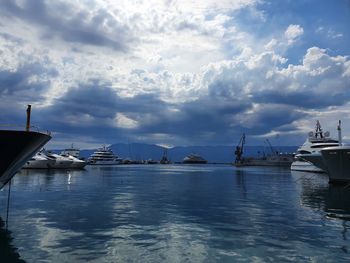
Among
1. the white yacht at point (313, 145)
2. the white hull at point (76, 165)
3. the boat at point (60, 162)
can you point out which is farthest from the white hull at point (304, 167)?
the boat at point (60, 162)

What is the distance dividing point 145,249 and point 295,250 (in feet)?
24.9

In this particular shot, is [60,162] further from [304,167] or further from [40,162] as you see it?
[304,167]

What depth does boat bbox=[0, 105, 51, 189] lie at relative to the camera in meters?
27.3

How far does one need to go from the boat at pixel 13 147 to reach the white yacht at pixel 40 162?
344ft

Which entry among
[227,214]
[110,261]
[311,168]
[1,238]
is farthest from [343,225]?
[311,168]

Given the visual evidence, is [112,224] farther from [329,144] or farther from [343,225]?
[329,144]

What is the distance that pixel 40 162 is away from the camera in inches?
5074

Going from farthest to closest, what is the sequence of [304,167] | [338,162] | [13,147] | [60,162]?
1. [304,167]
2. [60,162]
3. [338,162]
4. [13,147]

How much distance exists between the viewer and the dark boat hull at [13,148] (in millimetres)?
27328

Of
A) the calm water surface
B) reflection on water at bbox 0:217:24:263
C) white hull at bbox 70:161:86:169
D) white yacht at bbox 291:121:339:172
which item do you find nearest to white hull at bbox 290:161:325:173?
white yacht at bbox 291:121:339:172

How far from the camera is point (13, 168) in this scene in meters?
29.3

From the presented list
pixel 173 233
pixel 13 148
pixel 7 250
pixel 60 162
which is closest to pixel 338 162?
pixel 173 233

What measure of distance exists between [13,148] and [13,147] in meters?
0.08

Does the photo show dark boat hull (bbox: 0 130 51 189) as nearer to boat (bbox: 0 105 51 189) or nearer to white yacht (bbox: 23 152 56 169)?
boat (bbox: 0 105 51 189)
